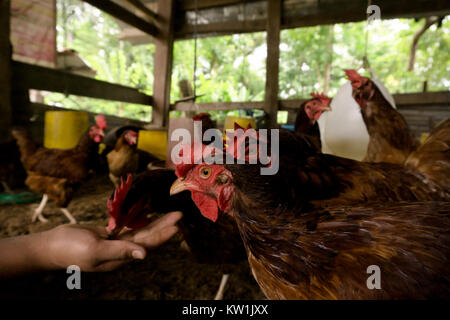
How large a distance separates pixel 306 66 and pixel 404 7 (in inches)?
228

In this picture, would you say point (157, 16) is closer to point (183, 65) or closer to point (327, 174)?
point (327, 174)

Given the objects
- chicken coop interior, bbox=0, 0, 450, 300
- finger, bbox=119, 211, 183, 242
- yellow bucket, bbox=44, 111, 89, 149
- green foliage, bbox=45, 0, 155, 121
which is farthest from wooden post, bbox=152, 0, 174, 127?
green foliage, bbox=45, 0, 155, 121

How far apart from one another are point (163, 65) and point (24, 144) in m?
2.12

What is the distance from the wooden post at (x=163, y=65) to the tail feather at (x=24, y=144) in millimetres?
1657

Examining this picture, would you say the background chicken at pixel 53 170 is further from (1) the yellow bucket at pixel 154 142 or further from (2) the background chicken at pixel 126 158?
(1) the yellow bucket at pixel 154 142

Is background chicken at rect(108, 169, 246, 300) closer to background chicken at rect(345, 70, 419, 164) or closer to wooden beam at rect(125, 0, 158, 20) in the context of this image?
background chicken at rect(345, 70, 419, 164)

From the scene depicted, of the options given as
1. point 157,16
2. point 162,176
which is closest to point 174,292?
point 162,176

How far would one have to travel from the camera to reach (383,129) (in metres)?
1.55

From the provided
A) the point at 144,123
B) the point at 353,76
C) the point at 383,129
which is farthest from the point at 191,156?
the point at 144,123

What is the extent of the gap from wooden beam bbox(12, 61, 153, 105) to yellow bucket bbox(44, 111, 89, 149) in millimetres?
269

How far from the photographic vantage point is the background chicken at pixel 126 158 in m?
2.93

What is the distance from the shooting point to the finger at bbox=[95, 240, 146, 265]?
36.4 inches

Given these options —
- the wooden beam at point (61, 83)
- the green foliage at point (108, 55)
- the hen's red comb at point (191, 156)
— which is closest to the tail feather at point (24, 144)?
the wooden beam at point (61, 83)

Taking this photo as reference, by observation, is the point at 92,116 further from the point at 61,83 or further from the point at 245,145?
the point at 245,145
